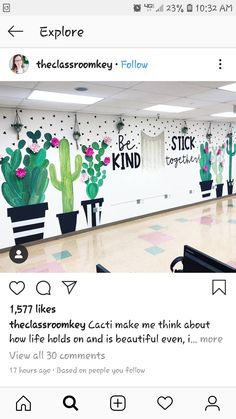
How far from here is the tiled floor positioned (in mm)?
3408

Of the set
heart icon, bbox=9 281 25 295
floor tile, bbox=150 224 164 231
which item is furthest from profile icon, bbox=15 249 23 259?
floor tile, bbox=150 224 164 231

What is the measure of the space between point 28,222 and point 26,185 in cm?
62

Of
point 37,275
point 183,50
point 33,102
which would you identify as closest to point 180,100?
point 33,102

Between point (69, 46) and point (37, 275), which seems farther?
point (69, 46)

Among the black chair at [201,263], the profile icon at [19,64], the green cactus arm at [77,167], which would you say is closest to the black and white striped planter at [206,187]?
the green cactus arm at [77,167]

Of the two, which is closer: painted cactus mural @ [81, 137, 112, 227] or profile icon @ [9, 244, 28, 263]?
profile icon @ [9, 244, 28, 263]

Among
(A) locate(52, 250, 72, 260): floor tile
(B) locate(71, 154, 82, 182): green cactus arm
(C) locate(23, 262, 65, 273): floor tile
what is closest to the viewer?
(C) locate(23, 262, 65, 273): floor tile

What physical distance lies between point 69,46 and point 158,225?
4.57m

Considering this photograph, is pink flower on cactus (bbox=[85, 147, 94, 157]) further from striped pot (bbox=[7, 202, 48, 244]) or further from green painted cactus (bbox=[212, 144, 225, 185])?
green painted cactus (bbox=[212, 144, 225, 185])

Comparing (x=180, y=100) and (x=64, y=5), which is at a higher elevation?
(x=180, y=100)

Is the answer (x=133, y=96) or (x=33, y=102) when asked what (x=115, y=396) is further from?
(x=33, y=102)

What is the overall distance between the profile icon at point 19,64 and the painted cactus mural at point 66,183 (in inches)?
145

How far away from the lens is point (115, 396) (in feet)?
2.22

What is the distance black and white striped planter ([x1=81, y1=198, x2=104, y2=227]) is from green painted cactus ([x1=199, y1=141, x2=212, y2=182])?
338 centimetres
